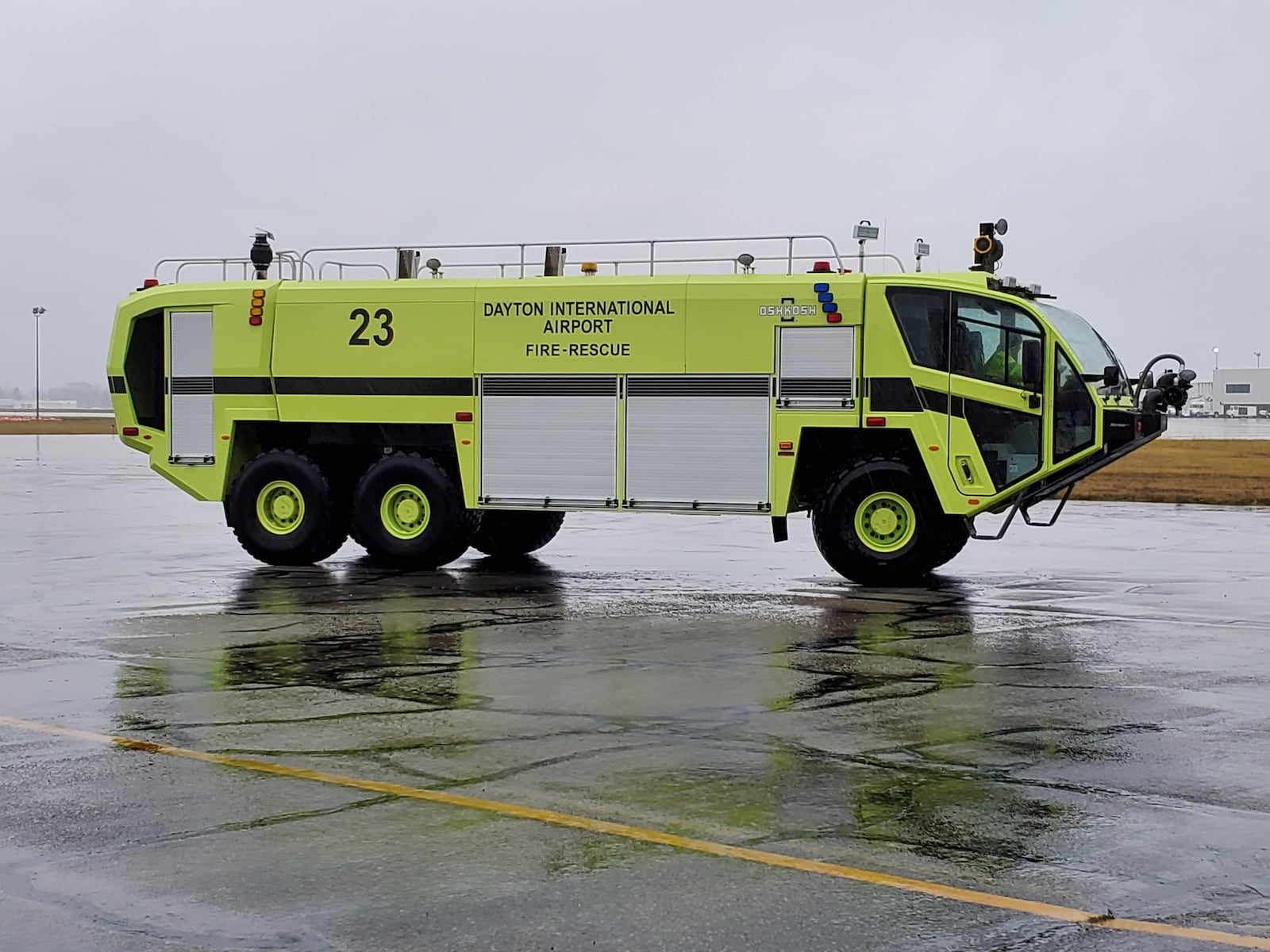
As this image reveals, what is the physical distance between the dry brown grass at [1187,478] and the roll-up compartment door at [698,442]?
14873 millimetres

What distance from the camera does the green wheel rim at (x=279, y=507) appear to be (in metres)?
18.0

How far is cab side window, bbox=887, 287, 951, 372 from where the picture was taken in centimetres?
1591

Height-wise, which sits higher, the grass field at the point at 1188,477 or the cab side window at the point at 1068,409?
the cab side window at the point at 1068,409

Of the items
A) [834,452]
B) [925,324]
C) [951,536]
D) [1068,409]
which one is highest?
[925,324]

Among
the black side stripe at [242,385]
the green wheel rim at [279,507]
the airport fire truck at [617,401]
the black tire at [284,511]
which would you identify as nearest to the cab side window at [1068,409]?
the airport fire truck at [617,401]

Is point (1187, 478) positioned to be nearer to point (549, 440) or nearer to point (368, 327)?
point (549, 440)

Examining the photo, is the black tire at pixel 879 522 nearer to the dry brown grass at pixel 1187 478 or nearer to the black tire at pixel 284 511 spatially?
the black tire at pixel 284 511

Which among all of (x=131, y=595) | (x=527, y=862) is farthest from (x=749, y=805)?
(x=131, y=595)

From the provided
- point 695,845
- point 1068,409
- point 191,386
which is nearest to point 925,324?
point 1068,409

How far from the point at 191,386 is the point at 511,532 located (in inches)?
154

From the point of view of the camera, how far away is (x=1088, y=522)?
962 inches

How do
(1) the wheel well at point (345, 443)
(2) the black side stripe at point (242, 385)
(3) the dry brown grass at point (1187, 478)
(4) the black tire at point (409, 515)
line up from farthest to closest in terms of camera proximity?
(3) the dry brown grass at point (1187, 478)
(2) the black side stripe at point (242, 385)
(1) the wheel well at point (345, 443)
(4) the black tire at point (409, 515)

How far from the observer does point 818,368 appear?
16.2 meters

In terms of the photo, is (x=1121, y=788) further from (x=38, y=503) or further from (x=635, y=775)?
(x=38, y=503)
